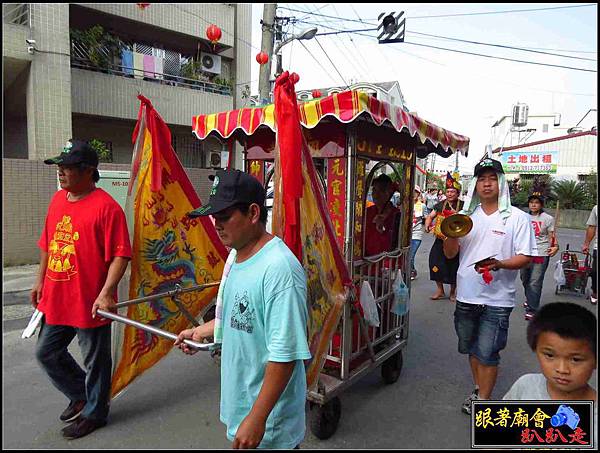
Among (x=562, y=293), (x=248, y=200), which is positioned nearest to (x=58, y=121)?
(x=248, y=200)

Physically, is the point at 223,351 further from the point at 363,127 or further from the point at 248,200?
the point at 363,127

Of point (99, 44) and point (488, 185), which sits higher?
point (99, 44)

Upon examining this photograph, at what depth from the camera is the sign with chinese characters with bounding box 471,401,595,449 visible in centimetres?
142

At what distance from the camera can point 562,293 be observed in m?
7.10

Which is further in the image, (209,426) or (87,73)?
(87,73)

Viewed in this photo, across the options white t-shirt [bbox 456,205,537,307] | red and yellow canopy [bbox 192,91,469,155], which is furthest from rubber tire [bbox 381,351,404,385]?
red and yellow canopy [bbox 192,91,469,155]

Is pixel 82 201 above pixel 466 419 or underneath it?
above

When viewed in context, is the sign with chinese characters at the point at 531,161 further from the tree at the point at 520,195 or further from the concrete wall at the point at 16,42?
the concrete wall at the point at 16,42

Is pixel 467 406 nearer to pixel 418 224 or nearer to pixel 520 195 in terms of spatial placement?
pixel 418 224

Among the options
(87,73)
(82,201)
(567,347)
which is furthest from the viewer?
(87,73)

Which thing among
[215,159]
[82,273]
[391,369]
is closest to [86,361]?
[82,273]

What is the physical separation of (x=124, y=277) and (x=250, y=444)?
196 cm

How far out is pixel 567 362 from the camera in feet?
4.65

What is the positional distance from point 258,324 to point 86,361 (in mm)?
1839
